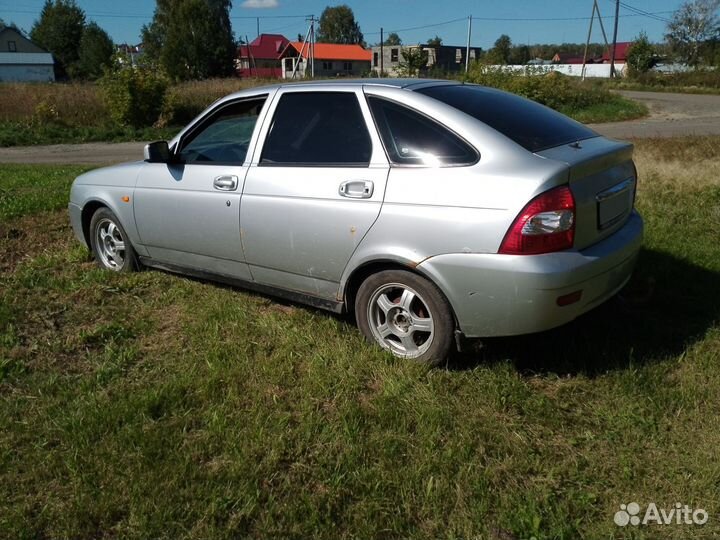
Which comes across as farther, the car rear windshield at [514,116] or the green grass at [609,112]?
the green grass at [609,112]

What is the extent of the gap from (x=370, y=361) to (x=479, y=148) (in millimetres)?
1360

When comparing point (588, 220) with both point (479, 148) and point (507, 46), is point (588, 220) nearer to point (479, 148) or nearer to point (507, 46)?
point (479, 148)

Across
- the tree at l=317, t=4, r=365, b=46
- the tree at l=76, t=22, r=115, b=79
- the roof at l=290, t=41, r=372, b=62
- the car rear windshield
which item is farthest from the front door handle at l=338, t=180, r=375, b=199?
the tree at l=317, t=4, r=365, b=46

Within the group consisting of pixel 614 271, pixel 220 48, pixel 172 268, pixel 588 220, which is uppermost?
pixel 220 48

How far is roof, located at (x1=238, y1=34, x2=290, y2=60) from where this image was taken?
92.9 meters

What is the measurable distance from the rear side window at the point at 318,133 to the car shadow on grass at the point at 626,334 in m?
1.38

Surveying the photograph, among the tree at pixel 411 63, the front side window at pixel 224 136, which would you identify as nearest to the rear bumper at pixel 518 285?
the front side window at pixel 224 136

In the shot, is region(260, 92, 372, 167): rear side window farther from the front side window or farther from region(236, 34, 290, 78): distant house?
region(236, 34, 290, 78): distant house

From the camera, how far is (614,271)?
345cm

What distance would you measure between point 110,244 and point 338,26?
110323 mm

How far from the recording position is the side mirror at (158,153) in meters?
4.59

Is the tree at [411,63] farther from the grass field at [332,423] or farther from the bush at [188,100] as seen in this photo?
the grass field at [332,423]

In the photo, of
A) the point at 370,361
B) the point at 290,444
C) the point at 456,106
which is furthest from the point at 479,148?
the point at 290,444

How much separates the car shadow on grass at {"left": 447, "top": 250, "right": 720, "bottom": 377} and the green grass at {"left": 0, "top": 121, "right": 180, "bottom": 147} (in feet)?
62.8
